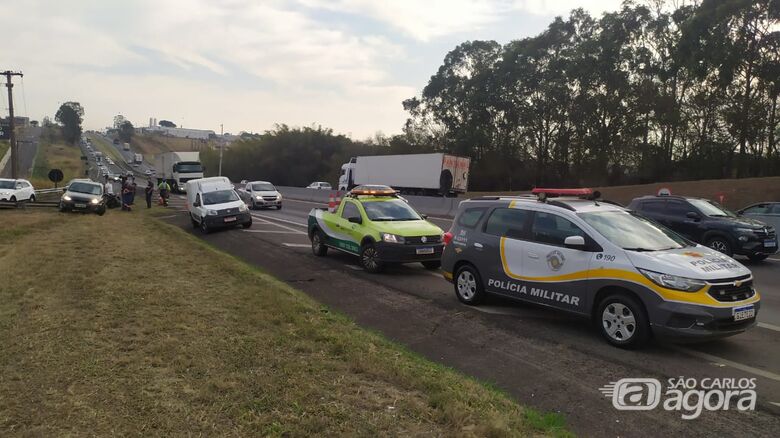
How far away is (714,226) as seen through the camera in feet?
42.3

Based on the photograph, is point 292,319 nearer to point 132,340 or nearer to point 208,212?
point 132,340

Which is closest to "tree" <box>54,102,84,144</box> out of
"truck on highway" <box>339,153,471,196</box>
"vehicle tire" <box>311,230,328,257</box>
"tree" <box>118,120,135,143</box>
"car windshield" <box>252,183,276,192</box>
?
"tree" <box>118,120,135,143</box>

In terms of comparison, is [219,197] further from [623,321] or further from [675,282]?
[675,282]

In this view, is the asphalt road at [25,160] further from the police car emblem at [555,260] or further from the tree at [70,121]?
the police car emblem at [555,260]

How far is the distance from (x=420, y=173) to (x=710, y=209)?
26.4 meters

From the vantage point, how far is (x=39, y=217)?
65.1ft

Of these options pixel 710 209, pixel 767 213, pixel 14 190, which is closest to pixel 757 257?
pixel 710 209

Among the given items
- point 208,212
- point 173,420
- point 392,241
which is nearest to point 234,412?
point 173,420

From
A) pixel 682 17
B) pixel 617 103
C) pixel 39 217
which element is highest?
pixel 682 17

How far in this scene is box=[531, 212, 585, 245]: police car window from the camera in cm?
682

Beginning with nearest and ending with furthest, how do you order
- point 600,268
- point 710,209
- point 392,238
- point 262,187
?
1. point 600,268
2. point 392,238
3. point 710,209
4. point 262,187

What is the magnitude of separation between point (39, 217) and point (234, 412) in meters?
20.0

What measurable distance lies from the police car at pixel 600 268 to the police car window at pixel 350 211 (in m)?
3.80

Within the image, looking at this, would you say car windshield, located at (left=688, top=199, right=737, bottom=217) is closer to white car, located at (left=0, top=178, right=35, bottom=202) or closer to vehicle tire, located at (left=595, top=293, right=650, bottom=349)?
vehicle tire, located at (left=595, top=293, right=650, bottom=349)
